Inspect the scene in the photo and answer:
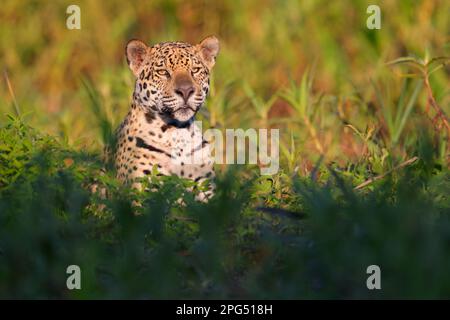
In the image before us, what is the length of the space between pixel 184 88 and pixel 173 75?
19 centimetres

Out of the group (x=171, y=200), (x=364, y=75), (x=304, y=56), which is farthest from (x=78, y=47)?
(x=171, y=200)

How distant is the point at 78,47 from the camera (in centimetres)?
1148

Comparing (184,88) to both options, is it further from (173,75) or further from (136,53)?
(136,53)

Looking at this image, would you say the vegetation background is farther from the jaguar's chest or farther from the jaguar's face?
the jaguar's face

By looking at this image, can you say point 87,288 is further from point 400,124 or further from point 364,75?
point 364,75

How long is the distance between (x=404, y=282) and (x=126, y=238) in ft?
4.28

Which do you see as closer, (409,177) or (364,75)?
(409,177)

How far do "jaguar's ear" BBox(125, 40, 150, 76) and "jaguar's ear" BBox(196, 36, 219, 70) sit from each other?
359 mm

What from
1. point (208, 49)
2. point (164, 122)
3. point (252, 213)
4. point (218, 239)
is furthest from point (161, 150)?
point (218, 239)

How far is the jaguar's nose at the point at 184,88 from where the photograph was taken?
21.6ft

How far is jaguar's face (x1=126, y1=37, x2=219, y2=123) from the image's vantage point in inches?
260

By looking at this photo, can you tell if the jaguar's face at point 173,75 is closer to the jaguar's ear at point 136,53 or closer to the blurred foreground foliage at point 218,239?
the jaguar's ear at point 136,53

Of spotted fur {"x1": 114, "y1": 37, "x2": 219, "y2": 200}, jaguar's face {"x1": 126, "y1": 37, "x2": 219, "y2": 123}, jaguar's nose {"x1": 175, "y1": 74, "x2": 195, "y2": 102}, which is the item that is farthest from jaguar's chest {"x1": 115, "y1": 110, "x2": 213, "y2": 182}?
jaguar's nose {"x1": 175, "y1": 74, "x2": 195, "y2": 102}

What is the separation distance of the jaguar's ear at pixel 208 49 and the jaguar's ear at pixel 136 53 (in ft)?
1.18
